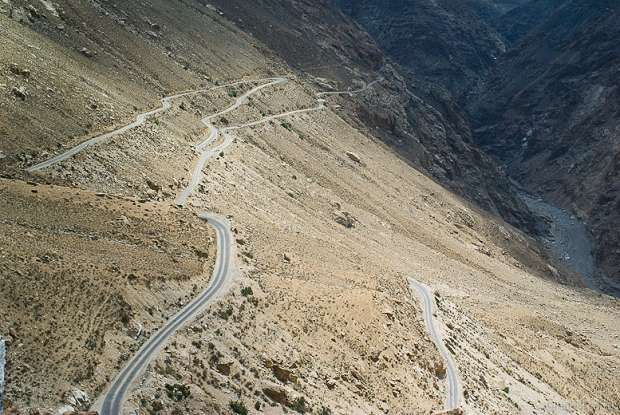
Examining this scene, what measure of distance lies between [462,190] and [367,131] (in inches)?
717

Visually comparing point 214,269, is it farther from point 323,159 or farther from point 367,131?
point 367,131

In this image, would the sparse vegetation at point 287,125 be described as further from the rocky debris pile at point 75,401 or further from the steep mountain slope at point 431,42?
the steep mountain slope at point 431,42

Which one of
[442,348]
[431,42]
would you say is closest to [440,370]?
[442,348]

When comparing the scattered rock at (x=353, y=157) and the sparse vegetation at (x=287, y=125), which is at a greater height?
the scattered rock at (x=353, y=157)

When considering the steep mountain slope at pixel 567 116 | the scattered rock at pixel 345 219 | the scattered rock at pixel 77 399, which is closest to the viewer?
the scattered rock at pixel 77 399

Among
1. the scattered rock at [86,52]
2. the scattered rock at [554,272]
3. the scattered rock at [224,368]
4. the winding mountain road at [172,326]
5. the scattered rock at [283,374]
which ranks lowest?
the scattered rock at [86,52]

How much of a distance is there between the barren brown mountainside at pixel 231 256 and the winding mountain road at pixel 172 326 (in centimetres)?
8

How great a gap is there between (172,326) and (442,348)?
1711 centimetres

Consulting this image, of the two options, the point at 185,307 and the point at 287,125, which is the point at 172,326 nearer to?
the point at 185,307

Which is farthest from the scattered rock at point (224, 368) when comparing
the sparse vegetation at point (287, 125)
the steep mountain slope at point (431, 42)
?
the steep mountain slope at point (431, 42)

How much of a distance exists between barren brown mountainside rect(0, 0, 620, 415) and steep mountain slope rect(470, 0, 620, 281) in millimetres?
Answer: 29564

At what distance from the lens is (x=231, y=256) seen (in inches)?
1195

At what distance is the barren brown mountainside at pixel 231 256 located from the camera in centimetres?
2047

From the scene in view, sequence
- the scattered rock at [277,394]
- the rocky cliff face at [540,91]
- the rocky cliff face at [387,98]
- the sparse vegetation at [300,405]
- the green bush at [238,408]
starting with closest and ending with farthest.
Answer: the green bush at [238,408] < the sparse vegetation at [300,405] < the scattered rock at [277,394] < the rocky cliff face at [387,98] < the rocky cliff face at [540,91]
